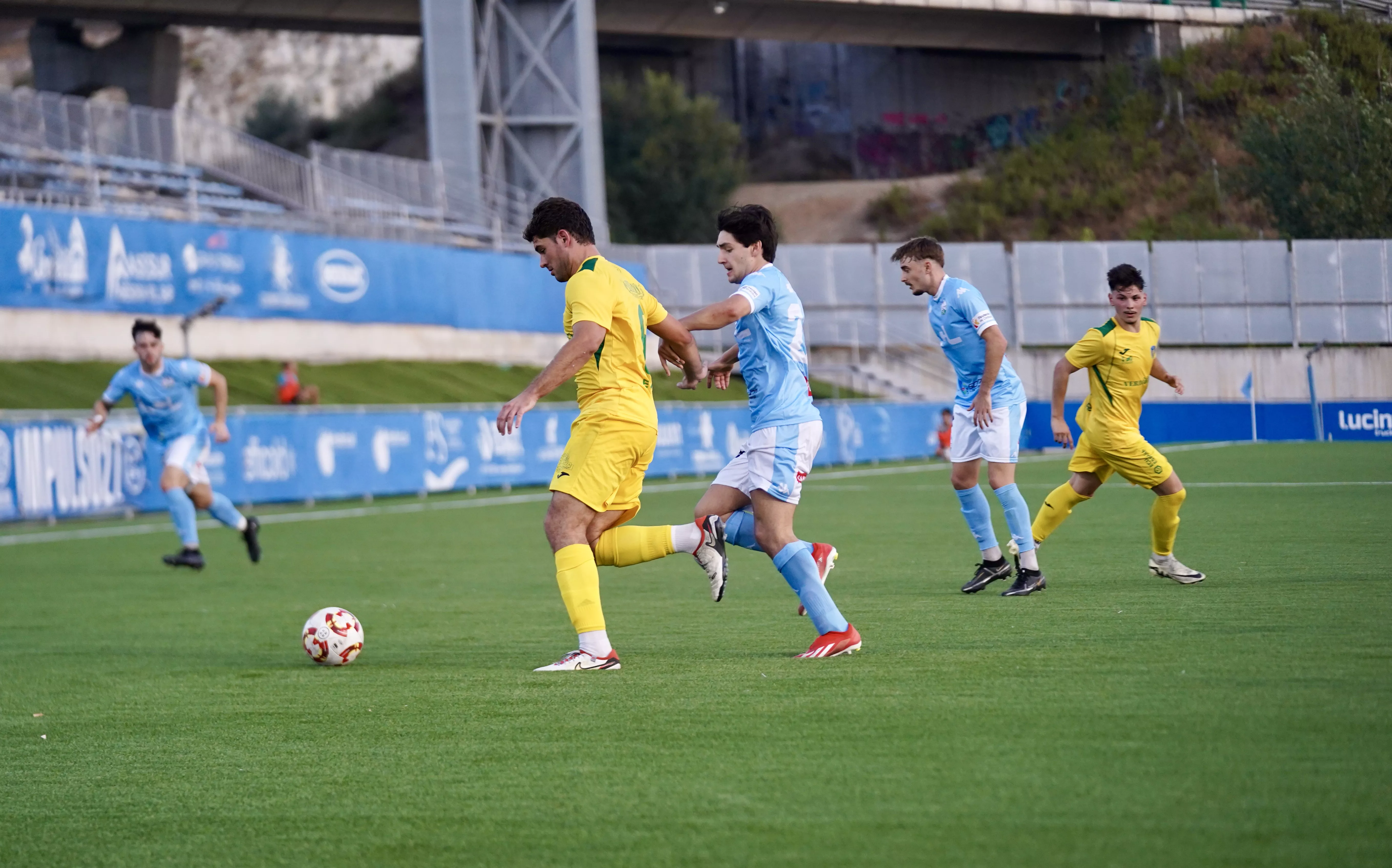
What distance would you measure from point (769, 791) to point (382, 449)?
1940cm

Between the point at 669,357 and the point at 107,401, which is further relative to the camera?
the point at 107,401

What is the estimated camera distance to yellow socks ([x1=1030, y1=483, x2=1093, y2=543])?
924cm

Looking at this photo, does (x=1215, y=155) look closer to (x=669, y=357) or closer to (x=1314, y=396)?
(x=1314, y=396)

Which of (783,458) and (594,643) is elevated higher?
(783,458)

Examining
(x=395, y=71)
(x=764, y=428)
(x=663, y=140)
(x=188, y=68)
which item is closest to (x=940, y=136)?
(x=663, y=140)

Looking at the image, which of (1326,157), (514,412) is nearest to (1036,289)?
(1326,157)

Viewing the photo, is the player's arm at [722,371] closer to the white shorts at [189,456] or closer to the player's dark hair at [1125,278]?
the player's dark hair at [1125,278]

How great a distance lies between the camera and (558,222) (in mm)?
6316

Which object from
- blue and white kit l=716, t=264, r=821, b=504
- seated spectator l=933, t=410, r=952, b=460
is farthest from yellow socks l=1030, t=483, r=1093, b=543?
seated spectator l=933, t=410, r=952, b=460

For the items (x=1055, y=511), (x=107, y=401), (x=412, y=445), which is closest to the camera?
(x=1055, y=511)

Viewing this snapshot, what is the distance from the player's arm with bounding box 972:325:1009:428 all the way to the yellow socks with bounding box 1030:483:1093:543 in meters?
0.99

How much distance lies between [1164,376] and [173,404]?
27.6 feet

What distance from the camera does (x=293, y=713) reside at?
19.3 feet

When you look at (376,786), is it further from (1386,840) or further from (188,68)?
(188,68)
